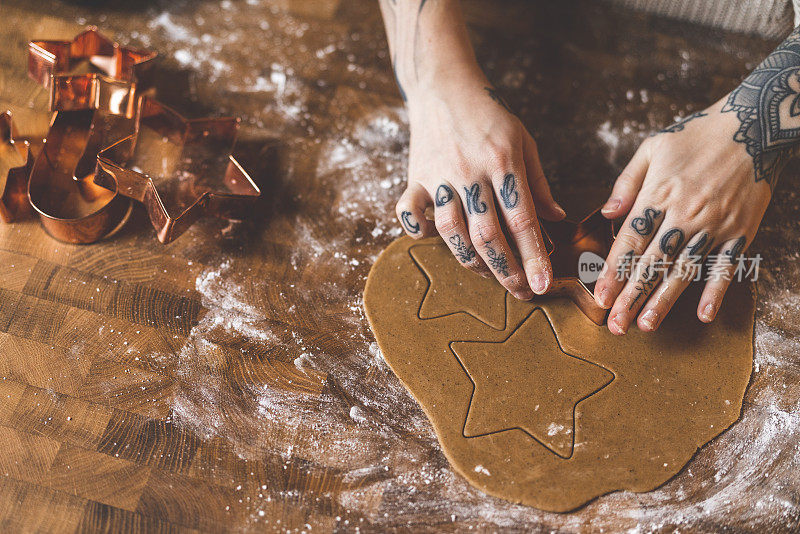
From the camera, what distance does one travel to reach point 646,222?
1.19 metres

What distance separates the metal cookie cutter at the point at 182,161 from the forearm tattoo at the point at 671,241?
879mm

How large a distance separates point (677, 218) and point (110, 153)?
4.18 ft

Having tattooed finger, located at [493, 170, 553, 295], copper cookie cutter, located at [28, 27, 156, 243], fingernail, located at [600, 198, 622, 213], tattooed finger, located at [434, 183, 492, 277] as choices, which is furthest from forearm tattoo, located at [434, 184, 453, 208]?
copper cookie cutter, located at [28, 27, 156, 243]

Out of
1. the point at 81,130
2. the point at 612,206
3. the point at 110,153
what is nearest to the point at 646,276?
the point at 612,206

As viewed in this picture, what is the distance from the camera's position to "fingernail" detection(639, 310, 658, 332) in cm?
118

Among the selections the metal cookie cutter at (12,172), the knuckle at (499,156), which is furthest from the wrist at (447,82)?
the metal cookie cutter at (12,172)

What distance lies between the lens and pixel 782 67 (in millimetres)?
1273

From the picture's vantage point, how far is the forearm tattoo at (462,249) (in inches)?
45.9

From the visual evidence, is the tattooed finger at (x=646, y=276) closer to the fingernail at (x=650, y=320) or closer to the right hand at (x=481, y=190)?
the fingernail at (x=650, y=320)

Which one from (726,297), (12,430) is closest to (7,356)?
(12,430)

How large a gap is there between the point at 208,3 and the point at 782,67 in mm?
1554

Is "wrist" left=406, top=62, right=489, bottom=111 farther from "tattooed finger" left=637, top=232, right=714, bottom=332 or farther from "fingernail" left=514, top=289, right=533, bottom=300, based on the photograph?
"tattooed finger" left=637, top=232, right=714, bottom=332

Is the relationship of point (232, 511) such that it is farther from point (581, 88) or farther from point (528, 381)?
point (581, 88)

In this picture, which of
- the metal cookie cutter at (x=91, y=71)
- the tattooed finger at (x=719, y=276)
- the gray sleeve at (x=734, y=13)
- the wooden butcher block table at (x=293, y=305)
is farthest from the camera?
the gray sleeve at (x=734, y=13)
